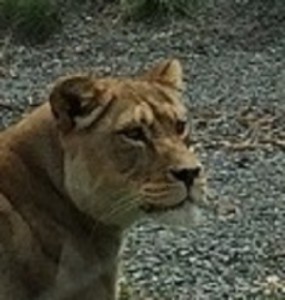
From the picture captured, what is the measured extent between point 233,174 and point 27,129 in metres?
4.29

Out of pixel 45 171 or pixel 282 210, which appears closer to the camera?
pixel 45 171

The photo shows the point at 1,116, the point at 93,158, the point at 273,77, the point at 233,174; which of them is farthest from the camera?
the point at 273,77

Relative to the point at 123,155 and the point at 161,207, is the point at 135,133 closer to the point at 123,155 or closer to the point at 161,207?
the point at 123,155

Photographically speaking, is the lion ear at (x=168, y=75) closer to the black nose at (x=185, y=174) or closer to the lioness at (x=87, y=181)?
the lioness at (x=87, y=181)

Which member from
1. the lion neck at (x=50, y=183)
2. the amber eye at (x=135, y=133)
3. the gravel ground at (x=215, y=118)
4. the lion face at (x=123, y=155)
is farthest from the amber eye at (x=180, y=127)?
the gravel ground at (x=215, y=118)

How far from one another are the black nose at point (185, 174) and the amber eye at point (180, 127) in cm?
20

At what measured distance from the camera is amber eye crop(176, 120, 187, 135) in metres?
4.75

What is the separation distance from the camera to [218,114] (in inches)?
424

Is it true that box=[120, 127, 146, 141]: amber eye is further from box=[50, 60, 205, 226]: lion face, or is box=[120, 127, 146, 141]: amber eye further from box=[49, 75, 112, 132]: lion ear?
box=[49, 75, 112, 132]: lion ear

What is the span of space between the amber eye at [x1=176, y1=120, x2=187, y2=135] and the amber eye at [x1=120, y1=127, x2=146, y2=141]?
0.14 meters

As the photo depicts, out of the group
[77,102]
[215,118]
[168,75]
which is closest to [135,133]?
[77,102]

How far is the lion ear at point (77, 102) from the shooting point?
4.69 meters

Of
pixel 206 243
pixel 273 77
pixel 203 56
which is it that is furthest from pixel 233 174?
pixel 203 56

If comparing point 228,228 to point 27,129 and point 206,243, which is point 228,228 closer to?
point 206,243
